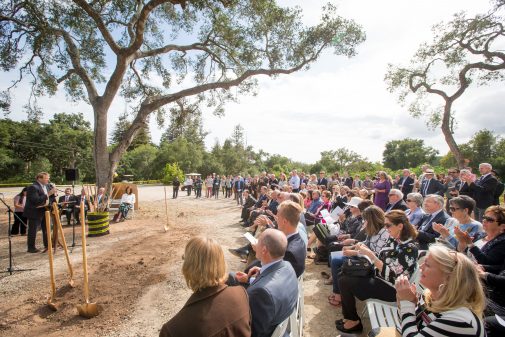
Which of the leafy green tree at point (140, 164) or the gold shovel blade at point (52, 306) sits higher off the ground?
the leafy green tree at point (140, 164)

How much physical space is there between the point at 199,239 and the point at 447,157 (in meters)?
44.7

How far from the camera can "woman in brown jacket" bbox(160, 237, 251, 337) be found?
1558mm

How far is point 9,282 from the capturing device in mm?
5043

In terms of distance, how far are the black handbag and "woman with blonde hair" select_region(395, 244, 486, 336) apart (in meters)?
1.08

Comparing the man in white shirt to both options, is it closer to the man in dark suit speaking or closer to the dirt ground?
the dirt ground

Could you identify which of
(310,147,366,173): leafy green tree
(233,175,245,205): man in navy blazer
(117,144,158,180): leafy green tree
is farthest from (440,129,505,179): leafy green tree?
(117,144,158,180): leafy green tree

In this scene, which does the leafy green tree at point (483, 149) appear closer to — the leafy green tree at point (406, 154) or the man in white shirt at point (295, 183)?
the leafy green tree at point (406, 154)

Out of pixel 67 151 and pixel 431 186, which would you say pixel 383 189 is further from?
pixel 67 151

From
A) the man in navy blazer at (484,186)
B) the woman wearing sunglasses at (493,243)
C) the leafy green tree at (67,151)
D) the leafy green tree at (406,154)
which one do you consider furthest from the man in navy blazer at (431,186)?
the leafy green tree at (406,154)

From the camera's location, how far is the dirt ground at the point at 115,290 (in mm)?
3596

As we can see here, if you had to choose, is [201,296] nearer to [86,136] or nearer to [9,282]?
[9,282]

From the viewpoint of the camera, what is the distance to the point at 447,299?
1715mm

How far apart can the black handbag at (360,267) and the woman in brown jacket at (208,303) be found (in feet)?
6.03

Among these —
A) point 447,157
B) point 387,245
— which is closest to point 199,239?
point 387,245
